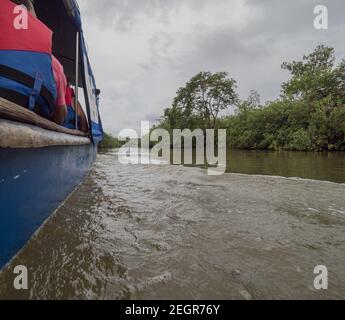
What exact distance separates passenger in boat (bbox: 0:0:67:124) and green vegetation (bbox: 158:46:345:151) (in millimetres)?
14615

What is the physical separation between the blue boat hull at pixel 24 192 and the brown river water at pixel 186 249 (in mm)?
99

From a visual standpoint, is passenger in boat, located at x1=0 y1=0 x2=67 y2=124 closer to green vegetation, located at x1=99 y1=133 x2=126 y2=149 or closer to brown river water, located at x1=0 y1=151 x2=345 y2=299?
brown river water, located at x1=0 y1=151 x2=345 y2=299

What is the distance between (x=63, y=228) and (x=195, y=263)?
94 cm

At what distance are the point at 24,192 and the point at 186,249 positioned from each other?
2.86 ft

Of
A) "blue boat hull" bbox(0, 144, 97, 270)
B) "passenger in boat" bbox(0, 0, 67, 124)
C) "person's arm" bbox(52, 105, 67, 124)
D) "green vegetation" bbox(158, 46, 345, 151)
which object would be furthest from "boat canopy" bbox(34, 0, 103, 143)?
"green vegetation" bbox(158, 46, 345, 151)

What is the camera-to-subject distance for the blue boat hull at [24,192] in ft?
3.15

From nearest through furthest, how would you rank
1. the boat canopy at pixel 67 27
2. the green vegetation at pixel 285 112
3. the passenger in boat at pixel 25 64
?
the passenger in boat at pixel 25 64 < the boat canopy at pixel 67 27 < the green vegetation at pixel 285 112

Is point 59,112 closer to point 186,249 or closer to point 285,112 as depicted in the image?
point 186,249

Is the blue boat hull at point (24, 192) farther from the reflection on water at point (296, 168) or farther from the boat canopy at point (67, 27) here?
the reflection on water at point (296, 168)

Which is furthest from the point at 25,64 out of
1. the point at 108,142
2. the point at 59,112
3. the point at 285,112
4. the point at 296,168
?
the point at 108,142

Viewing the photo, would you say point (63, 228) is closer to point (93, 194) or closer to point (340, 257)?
point (93, 194)

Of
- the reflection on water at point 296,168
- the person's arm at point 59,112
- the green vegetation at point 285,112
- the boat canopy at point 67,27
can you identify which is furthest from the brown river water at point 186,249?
the green vegetation at point 285,112

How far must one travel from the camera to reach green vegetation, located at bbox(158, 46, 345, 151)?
13312 mm

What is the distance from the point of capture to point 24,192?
3.73ft
